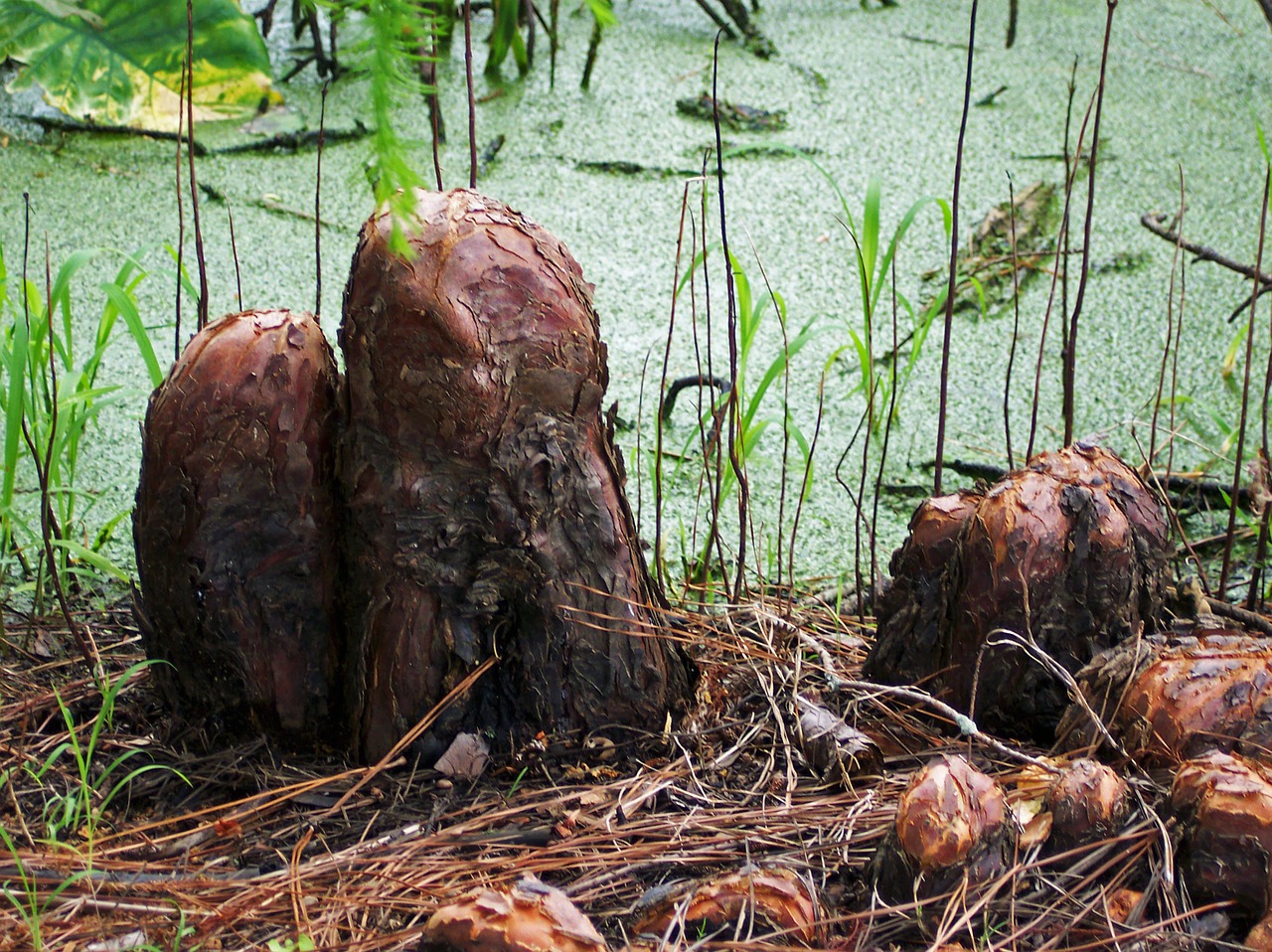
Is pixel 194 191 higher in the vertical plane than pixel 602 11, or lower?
lower

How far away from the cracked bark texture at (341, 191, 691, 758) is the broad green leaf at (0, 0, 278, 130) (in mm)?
1769

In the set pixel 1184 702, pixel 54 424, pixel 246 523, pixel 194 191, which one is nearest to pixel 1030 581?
pixel 1184 702

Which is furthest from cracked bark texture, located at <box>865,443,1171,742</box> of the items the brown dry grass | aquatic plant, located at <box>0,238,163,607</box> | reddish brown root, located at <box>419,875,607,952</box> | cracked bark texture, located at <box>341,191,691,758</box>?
aquatic plant, located at <box>0,238,163,607</box>

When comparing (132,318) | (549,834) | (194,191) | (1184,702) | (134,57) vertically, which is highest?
(134,57)

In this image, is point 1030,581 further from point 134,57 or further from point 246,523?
point 134,57

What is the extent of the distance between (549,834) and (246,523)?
0.39 meters

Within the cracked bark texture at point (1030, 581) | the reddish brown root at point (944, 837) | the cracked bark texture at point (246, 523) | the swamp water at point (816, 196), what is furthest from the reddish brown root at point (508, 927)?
the swamp water at point (816, 196)

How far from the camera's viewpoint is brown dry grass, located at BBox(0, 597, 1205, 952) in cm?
88

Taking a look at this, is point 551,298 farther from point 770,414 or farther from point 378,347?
point 770,414

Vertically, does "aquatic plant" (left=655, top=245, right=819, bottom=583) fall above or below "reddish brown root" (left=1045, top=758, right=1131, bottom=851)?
above

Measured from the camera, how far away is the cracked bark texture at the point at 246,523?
1038 millimetres

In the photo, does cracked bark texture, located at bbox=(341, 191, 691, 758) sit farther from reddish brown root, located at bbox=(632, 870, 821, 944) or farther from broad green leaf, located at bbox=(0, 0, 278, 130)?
broad green leaf, located at bbox=(0, 0, 278, 130)

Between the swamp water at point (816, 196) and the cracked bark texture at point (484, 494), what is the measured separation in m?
0.72

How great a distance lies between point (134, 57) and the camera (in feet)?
8.10
